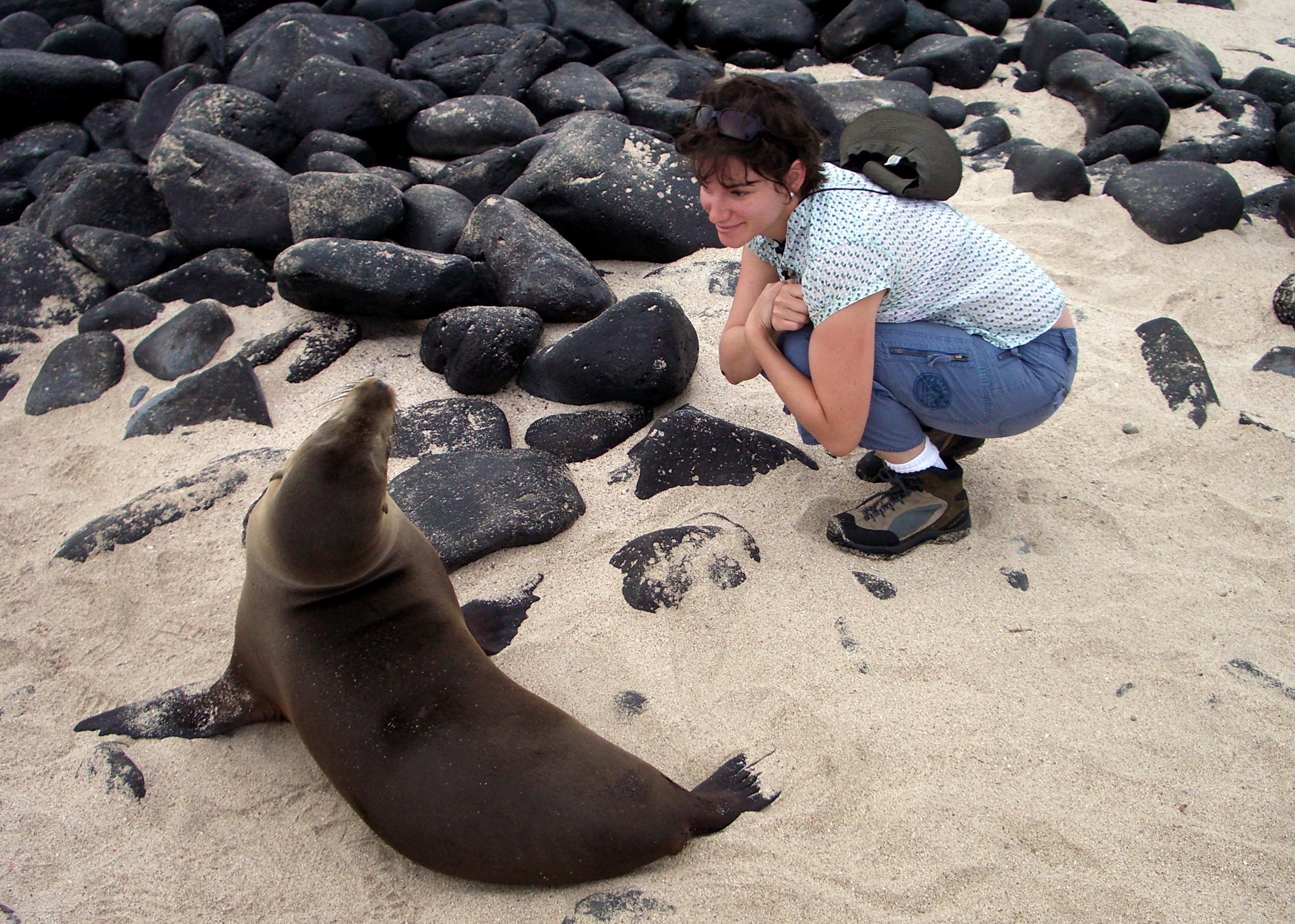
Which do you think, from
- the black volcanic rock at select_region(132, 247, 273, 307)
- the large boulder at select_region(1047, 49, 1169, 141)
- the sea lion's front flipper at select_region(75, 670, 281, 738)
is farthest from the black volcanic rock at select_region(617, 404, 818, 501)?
the large boulder at select_region(1047, 49, 1169, 141)

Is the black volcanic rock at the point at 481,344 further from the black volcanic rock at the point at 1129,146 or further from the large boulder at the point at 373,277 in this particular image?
the black volcanic rock at the point at 1129,146

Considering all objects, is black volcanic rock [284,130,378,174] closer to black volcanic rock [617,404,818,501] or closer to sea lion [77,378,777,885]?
black volcanic rock [617,404,818,501]

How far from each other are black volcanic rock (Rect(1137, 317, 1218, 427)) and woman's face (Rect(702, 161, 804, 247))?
6.36ft

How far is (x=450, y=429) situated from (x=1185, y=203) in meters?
3.80

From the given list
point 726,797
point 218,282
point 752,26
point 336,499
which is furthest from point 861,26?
point 726,797

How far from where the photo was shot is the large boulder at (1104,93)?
5.39 meters

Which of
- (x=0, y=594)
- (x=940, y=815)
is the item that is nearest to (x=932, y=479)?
(x=940, y=815)

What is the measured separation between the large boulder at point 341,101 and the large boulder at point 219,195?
0.73 meters

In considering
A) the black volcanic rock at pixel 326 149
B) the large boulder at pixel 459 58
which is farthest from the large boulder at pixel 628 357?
the large boulder at pixel 459 58

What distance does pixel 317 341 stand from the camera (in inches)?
160

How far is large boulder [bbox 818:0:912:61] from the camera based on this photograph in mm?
6699

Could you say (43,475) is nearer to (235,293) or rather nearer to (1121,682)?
(235,293)

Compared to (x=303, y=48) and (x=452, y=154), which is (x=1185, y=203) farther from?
(x=303, y=48)

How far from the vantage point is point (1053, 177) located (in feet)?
15.9
